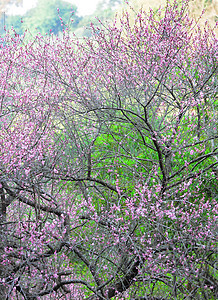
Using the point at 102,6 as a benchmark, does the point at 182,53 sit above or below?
below

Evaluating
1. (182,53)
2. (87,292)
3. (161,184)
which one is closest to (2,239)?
(161,184)

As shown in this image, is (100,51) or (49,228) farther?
(100,51)

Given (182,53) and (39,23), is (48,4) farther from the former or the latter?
(182,53)

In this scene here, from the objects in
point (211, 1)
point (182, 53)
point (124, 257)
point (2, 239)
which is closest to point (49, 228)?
point (2, 239)

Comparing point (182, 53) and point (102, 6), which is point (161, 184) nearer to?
point (182, 53)

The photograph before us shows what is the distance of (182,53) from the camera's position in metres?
5.89

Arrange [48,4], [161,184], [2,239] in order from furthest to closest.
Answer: [48,4], [161,184], [2,239]

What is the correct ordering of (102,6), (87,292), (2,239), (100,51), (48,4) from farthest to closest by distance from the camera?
(48,4)
(102,6)
(87,292)
(100,51)
(2,239)

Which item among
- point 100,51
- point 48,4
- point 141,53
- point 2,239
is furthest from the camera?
point 48,4

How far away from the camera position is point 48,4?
99.0 ft

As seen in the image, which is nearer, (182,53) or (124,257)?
(124,257)

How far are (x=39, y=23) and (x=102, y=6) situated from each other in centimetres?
569

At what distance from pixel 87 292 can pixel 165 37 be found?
6.43 metres

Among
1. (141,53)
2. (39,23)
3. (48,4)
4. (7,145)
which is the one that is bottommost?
(7,145)
